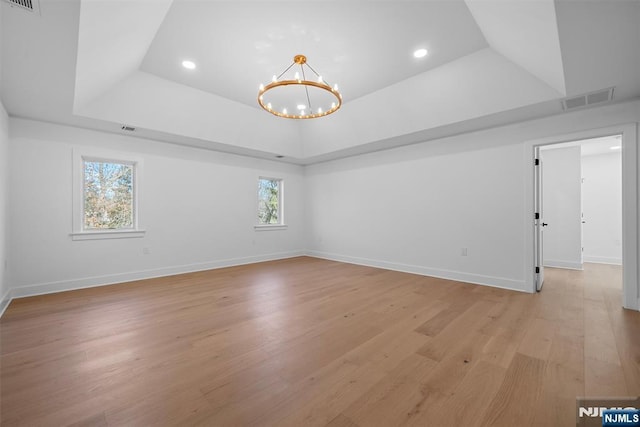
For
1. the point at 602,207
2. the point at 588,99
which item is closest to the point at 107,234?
the point at 588,99

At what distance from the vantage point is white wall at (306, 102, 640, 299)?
404 cm

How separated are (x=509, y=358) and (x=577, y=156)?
5.96m

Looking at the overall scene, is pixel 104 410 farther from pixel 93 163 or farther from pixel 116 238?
pixel 93 163

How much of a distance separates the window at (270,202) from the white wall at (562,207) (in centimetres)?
619

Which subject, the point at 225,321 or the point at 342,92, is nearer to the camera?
the point at 225,321

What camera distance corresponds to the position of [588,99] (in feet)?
10.7

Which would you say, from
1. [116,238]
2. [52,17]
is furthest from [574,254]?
[116,238]

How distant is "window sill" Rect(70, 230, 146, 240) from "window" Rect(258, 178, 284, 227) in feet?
8.45

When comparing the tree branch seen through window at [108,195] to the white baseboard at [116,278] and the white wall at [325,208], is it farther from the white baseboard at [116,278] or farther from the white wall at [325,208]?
the white baseboard at [116,278]

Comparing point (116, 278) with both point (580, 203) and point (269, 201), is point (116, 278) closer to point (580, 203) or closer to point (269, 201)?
point (269, 201)

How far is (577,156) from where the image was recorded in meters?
5.79

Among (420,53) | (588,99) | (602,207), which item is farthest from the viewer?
(602,207)

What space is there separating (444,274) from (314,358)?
11.7 feet

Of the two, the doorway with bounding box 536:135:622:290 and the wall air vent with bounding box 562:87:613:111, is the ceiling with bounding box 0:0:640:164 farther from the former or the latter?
the doorway with bounding box 536:135:622:290
